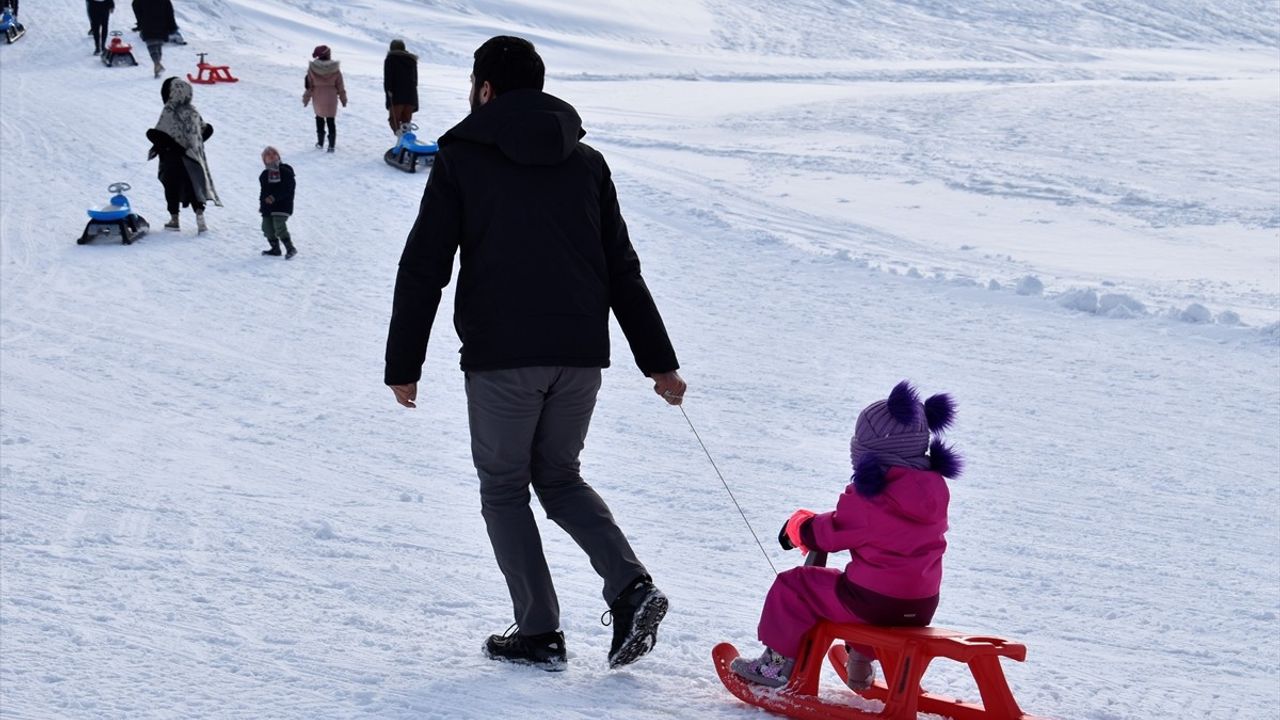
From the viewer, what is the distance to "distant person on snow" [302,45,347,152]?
14.4 meters

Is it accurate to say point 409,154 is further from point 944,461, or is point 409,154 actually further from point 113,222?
point 944,461

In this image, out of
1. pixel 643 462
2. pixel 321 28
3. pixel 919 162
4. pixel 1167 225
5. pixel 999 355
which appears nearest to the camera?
pixel 643 462

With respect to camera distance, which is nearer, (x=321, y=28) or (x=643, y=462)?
(x=643, y=462)

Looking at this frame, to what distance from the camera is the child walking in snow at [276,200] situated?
1028 cm

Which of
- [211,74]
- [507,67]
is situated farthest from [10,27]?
[507,67]

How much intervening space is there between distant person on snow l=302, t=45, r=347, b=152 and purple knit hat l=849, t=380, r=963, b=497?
39.8 ft

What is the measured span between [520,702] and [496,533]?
1.46 ft

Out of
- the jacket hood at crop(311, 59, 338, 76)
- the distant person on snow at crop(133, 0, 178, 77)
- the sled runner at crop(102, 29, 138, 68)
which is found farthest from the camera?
the sled runner at crop(102, 29, 138, 68)

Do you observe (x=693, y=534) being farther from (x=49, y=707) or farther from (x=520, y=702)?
(x=49, y=707)

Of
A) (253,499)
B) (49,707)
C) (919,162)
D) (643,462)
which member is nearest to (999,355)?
(643,462)

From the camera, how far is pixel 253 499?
5.34m

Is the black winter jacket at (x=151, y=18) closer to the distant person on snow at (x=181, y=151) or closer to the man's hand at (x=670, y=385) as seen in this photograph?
Answer: the distant person on snow at (x=181, y=151)

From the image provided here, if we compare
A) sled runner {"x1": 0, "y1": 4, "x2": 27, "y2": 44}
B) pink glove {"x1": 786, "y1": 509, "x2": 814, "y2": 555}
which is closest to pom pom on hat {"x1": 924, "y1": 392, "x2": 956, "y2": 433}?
pink glove {"x1": 786, "y1": 509, "x2": 814, "y2": 555}

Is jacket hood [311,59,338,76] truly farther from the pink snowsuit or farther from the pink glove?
the pink snowsuit
